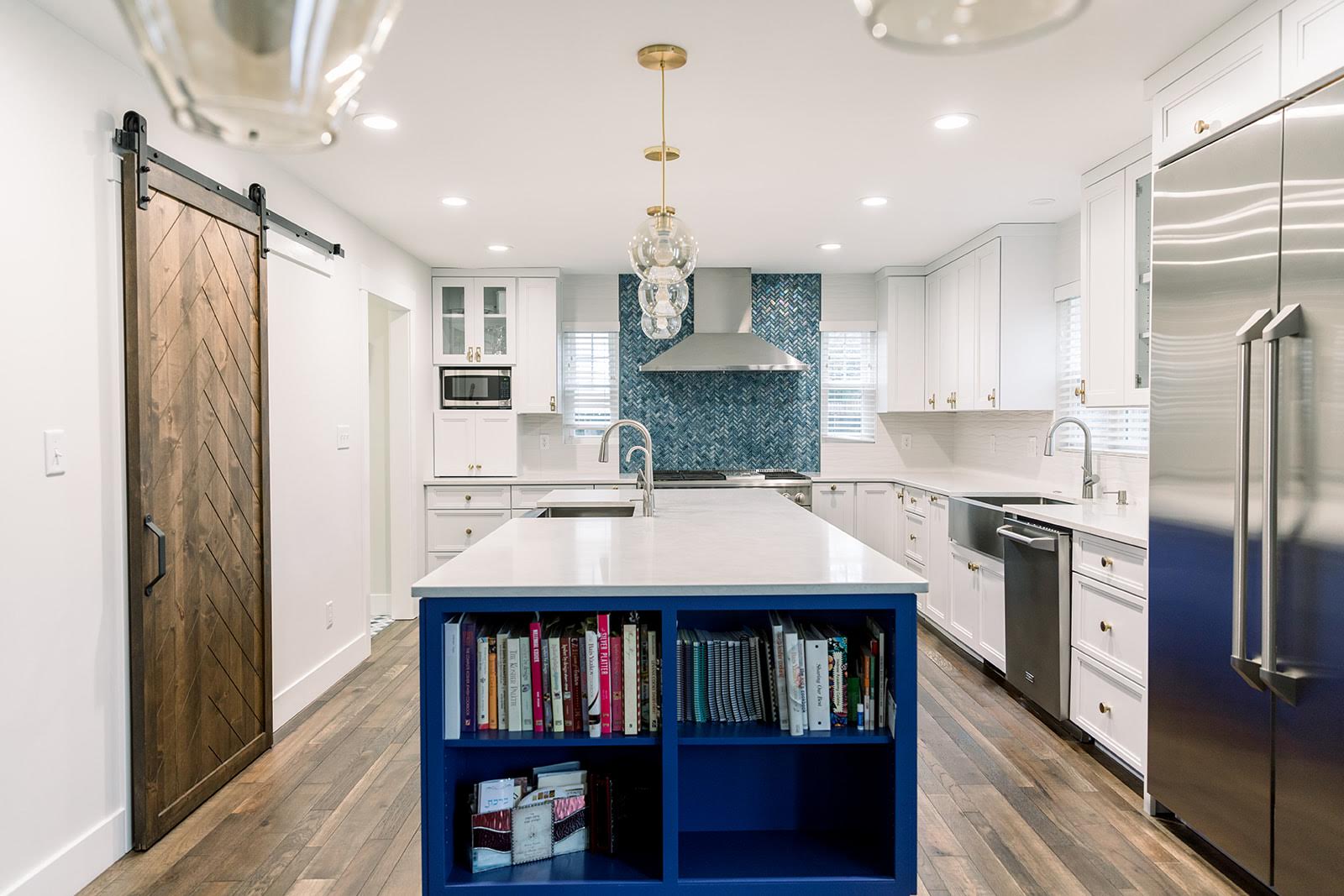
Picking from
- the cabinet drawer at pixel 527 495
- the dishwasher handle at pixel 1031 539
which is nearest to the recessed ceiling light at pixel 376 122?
the dishwasher handle at pixel 1031 539

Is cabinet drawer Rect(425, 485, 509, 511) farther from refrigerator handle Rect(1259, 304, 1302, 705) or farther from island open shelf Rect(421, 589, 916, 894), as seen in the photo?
refrigerator handle Rect(1259, 304, 1302, 705)

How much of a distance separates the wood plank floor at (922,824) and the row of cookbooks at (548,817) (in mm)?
376

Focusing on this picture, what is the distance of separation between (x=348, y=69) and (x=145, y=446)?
2701 millimetres

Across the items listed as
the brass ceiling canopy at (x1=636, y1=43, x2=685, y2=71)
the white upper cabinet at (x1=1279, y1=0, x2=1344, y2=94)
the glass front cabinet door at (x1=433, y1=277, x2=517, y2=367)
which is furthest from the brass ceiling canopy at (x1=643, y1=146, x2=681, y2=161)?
the glass front cabinet door at (x1=433, y1=277, x2=517, y2=367)

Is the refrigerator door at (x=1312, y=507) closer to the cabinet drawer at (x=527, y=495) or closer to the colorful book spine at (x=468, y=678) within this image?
the colorful book spine at (x=468, y=678)

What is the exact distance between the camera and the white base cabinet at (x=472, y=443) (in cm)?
608

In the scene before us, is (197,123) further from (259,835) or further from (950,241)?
(950,241)

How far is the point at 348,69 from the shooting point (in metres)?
0.31

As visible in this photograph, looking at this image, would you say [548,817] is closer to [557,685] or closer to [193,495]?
[557,685]

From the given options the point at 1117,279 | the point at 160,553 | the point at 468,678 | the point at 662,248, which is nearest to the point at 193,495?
the point at 160,553

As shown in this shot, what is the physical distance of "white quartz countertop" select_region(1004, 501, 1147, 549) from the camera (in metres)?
2.96

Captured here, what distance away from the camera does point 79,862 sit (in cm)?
231

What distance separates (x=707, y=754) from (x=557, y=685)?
49 cm

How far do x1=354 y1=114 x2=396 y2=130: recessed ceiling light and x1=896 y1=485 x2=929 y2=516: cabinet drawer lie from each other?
3.64 meters
